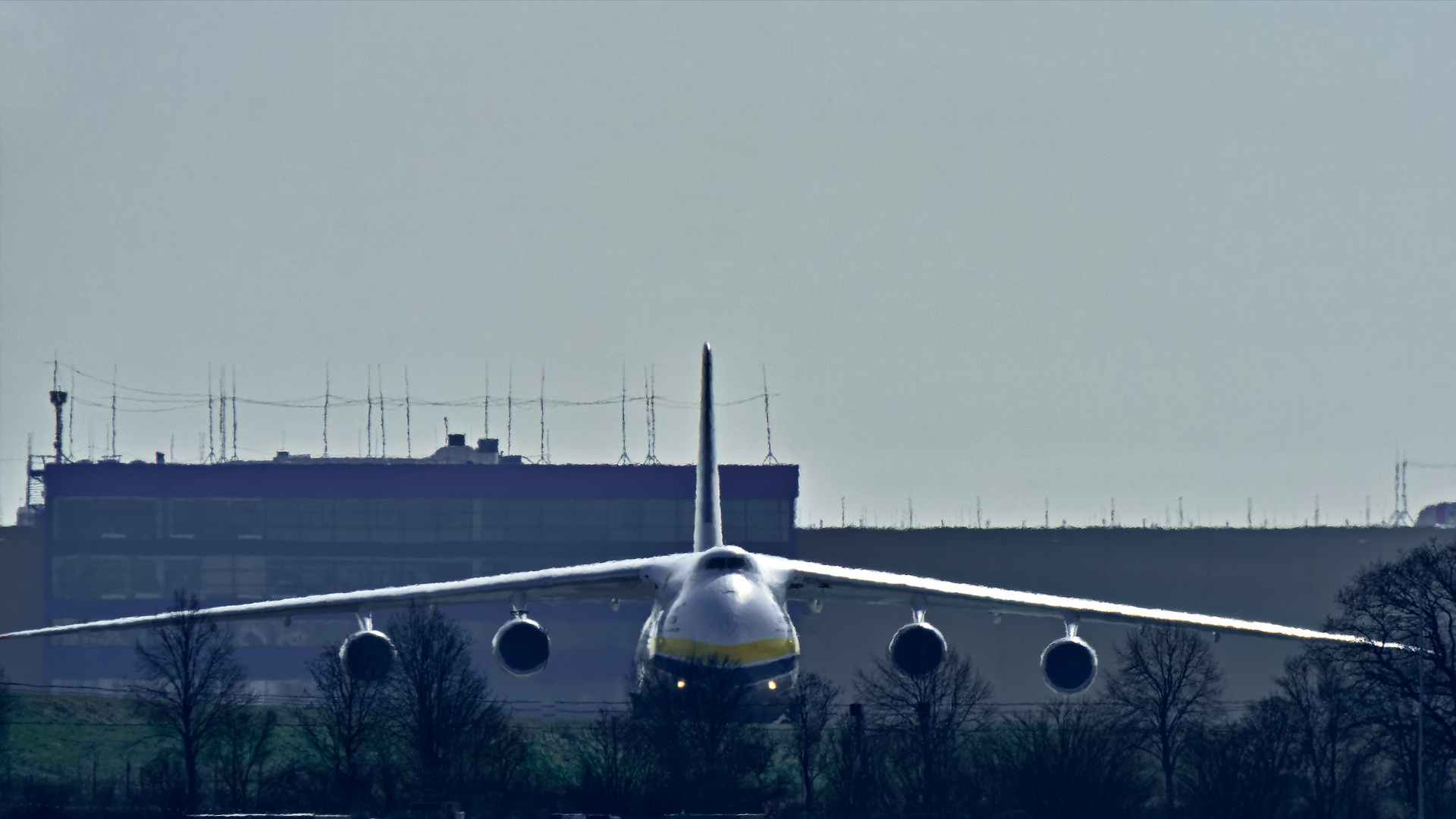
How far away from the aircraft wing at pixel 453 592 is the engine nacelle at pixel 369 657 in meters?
1.01

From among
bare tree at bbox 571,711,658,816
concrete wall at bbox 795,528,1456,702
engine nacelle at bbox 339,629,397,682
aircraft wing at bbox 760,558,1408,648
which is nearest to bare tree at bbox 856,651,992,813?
aircraft wing at bbox 760,558,1408,648

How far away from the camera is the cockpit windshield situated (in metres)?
43.2

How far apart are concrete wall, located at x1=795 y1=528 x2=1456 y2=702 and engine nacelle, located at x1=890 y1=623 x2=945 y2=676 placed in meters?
39.5

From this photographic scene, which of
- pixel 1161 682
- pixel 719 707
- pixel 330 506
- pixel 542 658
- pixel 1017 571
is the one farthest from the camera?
pixel 330 506

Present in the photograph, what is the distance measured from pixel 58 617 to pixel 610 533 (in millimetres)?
23400

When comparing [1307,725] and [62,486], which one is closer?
[1307,725]

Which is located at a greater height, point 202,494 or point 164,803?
point 202,494

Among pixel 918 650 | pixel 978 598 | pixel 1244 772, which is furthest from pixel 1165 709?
pixel 918 650

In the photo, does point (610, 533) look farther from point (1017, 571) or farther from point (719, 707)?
point (719, 707)

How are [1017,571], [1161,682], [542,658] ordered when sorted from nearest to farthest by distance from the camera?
[542,658], [1161,682], [1017,571]

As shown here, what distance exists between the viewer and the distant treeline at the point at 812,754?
4256cm

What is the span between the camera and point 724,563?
142 feet

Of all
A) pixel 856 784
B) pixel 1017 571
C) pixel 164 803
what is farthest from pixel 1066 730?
pixel 1017 571

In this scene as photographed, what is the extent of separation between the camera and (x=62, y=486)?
95438 millimetres
